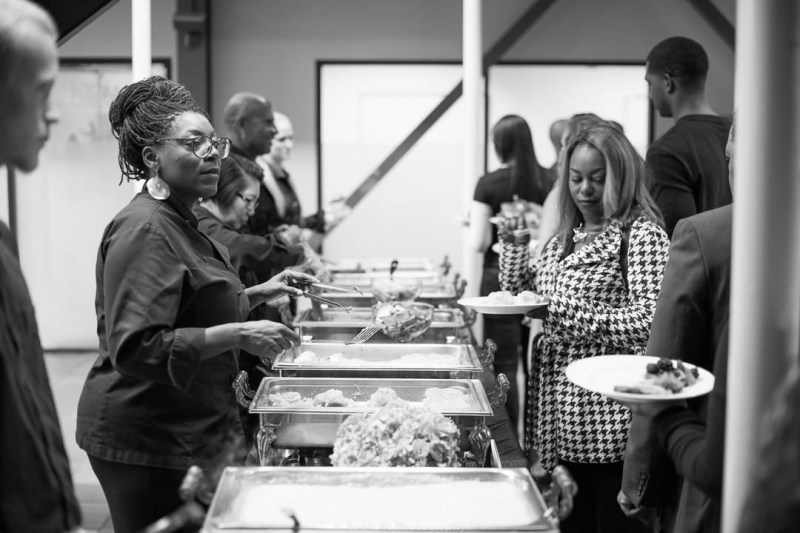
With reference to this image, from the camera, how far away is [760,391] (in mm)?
1014

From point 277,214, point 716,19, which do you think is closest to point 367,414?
point 277,214

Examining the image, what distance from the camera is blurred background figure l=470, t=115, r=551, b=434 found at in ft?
13.1

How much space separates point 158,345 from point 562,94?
5.88 metres

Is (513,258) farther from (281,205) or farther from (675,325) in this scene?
(281,205)

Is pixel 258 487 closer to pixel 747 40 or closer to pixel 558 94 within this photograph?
pixel 747 40

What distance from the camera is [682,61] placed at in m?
2.95

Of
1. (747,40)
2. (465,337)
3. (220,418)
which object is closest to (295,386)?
(220,418)

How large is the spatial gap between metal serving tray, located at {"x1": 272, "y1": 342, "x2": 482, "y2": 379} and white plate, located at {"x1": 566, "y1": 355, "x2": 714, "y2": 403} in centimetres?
78

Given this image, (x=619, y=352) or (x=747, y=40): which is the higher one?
(x=747, y=40)

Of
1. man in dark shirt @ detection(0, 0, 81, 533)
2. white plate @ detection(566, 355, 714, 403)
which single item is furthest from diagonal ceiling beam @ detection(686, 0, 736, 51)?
man in dark shirt @ detection(0, 0, 81, 533)

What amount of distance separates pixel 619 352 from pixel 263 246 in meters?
1.41

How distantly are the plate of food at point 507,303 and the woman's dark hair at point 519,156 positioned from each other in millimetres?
1563

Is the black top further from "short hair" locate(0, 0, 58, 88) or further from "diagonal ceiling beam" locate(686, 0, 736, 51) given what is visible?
"diagonal ceiling beam" locate(686, 0, 736, 51)

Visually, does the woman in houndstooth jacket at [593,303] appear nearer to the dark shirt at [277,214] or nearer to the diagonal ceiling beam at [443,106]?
the dark shirt at [277,214]
